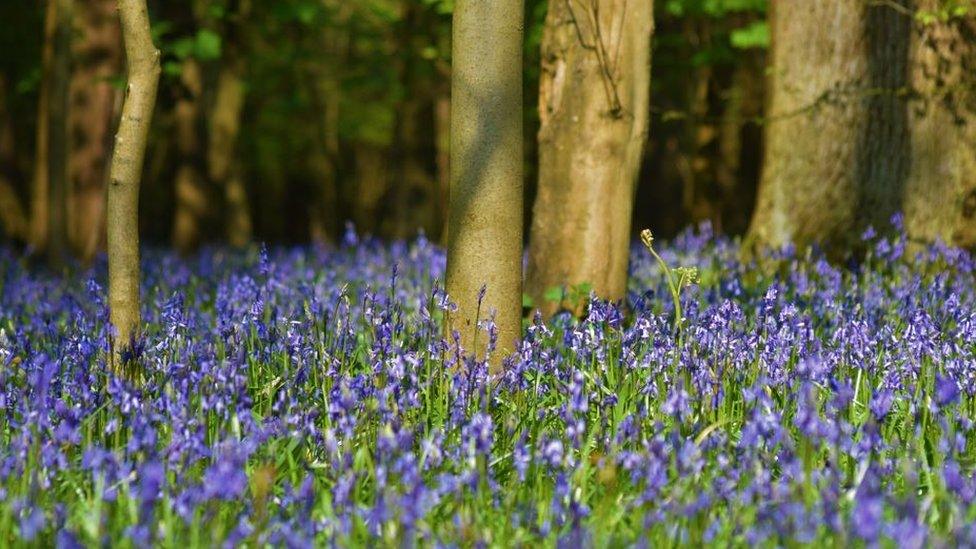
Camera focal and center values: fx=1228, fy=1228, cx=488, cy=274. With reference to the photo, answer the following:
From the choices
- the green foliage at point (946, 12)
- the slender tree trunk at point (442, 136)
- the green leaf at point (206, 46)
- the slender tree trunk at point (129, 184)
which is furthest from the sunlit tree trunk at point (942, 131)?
the slender tree trunk at point (442, 136)

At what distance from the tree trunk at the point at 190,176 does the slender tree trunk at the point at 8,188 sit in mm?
3590

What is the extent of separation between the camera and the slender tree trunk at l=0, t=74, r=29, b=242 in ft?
62.5

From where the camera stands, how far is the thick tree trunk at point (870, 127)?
28.5ft

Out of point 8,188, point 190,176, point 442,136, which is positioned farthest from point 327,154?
point 190,176

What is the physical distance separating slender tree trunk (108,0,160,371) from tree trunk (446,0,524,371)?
1.24m

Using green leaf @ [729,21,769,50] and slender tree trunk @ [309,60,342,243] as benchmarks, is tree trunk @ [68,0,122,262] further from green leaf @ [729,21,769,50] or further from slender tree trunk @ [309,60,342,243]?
slender tree trunk @ [309,60,342,243]

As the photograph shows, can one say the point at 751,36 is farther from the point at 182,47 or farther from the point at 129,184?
the point at 129,184

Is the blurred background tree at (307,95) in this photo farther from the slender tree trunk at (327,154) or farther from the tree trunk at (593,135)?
the tree trunk at (593,135)

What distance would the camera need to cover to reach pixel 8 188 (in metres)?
19.2

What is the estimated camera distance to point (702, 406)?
4359mm

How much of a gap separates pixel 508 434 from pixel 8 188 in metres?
16.9

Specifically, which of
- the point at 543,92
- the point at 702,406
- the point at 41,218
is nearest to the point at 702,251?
the point at 543,92

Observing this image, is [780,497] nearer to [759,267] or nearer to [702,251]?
[759,267]

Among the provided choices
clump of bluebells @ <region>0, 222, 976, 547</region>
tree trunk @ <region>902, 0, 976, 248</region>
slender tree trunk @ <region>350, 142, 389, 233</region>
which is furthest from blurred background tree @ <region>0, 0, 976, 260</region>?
slender tree trunk @ <region>350, 142, 389, 233</region>
